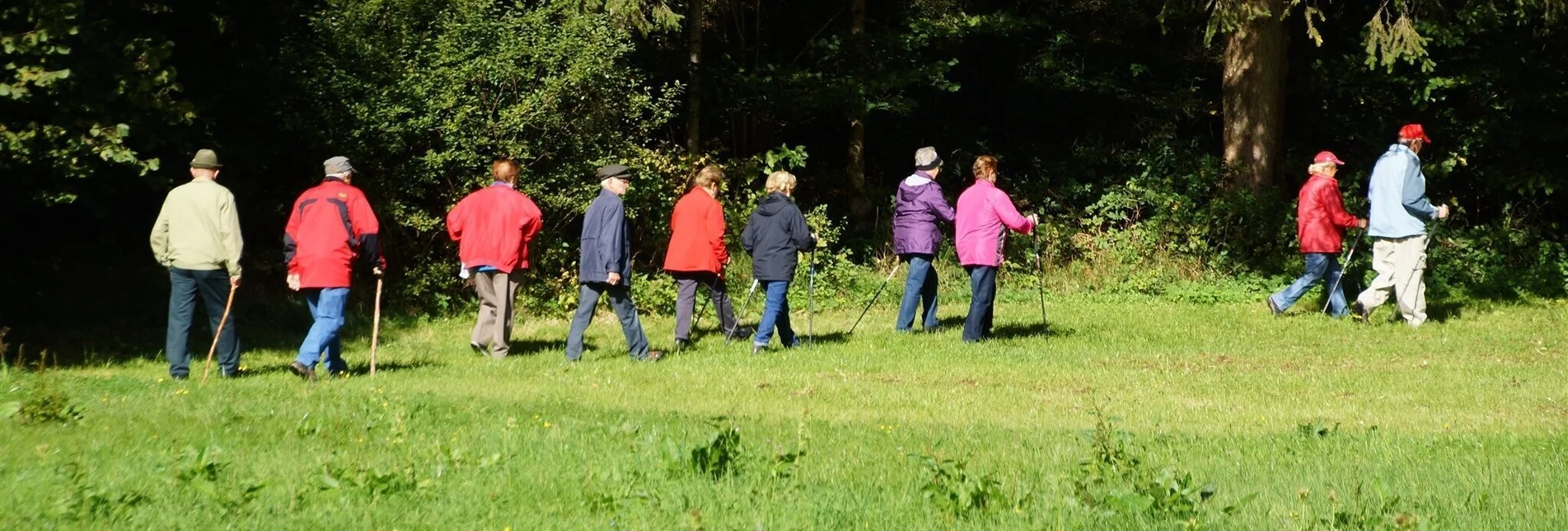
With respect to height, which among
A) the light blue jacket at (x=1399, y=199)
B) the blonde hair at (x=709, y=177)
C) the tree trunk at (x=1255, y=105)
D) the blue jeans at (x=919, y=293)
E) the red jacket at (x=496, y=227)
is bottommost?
the blue jeans at (x=919, y=293)

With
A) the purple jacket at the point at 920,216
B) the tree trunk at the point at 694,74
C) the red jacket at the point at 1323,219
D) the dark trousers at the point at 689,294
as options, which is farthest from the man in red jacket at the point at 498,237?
the tree trunk at the point at 694,74

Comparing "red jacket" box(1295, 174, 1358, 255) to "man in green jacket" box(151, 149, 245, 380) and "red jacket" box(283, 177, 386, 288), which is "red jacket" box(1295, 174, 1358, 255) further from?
"man in green jacket" box(151, 149, 245, 380)

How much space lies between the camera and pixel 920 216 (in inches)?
548

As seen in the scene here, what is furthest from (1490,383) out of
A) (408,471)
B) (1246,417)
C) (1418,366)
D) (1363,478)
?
(408,471)

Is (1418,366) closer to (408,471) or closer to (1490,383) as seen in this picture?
(1490,383)

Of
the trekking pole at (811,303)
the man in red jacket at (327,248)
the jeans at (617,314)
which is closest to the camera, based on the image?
the man in red jacket at (327,248)

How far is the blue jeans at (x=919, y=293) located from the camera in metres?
14.0

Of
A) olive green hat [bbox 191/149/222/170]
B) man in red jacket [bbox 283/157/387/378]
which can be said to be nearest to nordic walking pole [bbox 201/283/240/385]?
man in red jacket [bbox 283/157/387/378]

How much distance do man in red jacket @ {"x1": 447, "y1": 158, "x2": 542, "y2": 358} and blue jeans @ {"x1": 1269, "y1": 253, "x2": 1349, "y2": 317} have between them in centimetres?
746

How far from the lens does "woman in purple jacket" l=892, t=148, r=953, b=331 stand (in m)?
13.9

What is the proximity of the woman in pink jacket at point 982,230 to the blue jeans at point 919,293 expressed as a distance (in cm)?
82

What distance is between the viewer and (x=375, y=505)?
6246mm

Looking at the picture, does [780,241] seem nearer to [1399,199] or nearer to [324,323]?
[324,323]

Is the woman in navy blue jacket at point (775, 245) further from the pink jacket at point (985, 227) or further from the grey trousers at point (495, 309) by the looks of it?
the grey trousers at point (495, 309)
